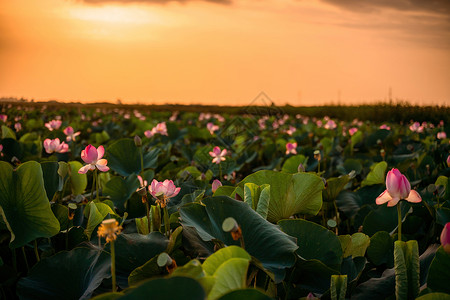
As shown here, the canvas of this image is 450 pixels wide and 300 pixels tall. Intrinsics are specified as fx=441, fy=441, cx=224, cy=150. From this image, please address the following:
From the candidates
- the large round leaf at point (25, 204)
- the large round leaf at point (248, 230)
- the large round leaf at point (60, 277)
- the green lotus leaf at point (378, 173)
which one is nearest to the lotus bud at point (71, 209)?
the large round leaf at point (25, 204)

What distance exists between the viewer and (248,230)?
2.71ft

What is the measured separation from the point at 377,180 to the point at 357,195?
100 millimetres

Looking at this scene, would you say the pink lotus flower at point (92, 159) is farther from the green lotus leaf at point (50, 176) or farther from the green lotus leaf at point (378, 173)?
the green lotus leaf at point (378, 173)

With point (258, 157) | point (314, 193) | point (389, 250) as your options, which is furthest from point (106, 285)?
point (258, 157)

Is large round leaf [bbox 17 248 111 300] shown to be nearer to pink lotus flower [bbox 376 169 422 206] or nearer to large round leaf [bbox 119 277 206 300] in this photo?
large round leaf [bbox 119 277 206 300]

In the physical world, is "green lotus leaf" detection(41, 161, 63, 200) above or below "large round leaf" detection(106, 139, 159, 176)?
above

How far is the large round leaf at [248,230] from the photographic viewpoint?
78 centimetres

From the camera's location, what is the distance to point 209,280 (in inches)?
21.1

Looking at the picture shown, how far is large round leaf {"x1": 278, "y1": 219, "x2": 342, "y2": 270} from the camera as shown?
0.90m

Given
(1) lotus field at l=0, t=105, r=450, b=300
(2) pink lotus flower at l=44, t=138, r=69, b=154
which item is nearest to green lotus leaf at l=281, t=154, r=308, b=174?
(1) lotus field at l=0, t=105, r=450, b=300

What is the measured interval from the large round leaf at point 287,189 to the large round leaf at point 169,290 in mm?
661

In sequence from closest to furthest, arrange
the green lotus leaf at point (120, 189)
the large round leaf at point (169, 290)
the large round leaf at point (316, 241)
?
the large round leaf at point (169, 290)
the large round leaf at point (316, 241)
the green lotus leaf at point (120, 189)

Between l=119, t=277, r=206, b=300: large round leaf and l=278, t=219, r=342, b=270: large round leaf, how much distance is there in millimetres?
505

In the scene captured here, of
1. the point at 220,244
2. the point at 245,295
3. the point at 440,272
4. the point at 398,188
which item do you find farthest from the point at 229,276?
the point at 398,188
